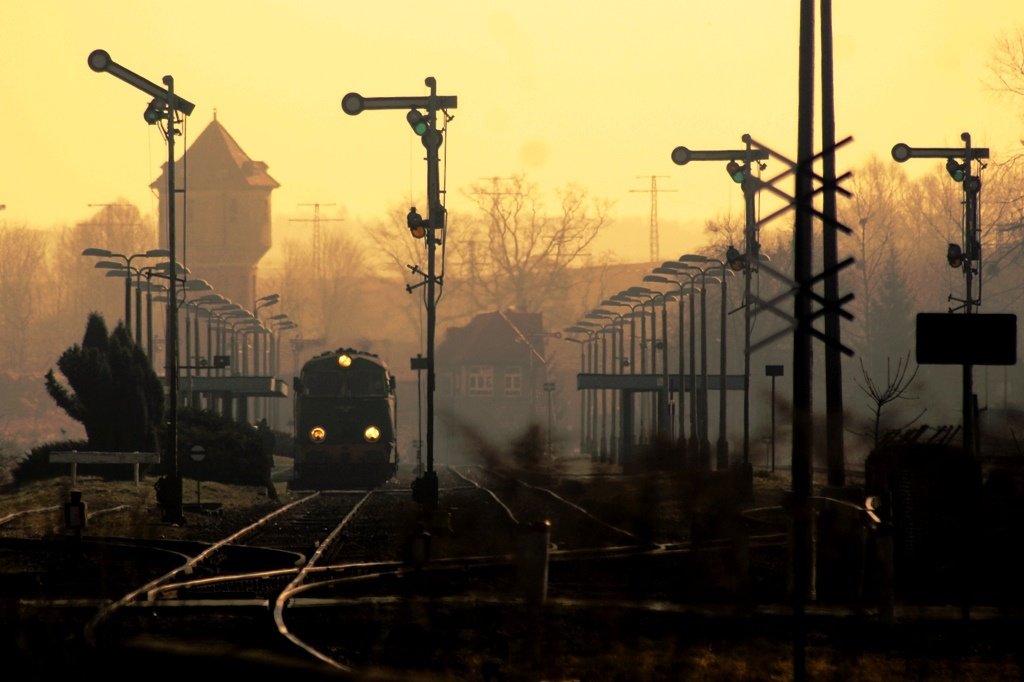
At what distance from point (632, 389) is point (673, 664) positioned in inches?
1975

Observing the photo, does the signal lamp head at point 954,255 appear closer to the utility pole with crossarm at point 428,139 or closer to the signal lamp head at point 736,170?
the signal lamp head at point 736,170

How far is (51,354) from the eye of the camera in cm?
15812

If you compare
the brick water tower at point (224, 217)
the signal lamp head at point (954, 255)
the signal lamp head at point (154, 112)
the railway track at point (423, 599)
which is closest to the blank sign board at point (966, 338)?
the railway track at point (423, 599)

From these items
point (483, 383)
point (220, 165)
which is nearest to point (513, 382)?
point (483, 383)

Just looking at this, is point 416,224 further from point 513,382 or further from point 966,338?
point 513,382

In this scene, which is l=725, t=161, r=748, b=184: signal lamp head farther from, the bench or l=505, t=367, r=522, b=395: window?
l=505, t=367, r=522, b=395: window

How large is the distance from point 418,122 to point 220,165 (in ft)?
434

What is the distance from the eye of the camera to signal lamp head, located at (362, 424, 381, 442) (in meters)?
44.3

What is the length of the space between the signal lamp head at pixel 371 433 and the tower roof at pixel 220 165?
112424 millimetres

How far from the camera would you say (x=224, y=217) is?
155 metres

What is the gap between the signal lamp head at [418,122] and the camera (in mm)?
31062

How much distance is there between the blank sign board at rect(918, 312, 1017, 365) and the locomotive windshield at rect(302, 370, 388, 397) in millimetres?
30265

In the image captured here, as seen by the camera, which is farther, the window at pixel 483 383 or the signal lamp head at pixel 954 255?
the window at pixel 483 383

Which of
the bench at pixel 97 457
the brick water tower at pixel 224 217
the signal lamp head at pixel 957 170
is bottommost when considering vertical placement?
the bench at pixel 97 457
